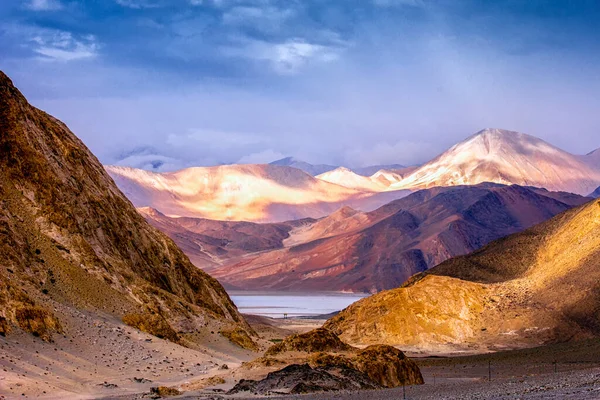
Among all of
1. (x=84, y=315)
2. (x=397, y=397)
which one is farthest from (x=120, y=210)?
(x=397, y=397)

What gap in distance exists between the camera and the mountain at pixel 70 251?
48219 mm

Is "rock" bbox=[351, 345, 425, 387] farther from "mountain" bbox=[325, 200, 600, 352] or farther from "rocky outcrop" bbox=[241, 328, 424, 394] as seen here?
"mountain" bbox=[325, 200, 600, 352]

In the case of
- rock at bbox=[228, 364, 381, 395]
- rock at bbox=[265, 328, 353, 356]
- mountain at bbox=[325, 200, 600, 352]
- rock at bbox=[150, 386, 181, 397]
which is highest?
mountain at bbox=[325, 200, 600, 352]

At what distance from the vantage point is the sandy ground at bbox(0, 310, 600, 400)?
35.7 m

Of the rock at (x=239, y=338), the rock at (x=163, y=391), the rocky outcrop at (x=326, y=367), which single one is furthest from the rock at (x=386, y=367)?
the rock at (x=239, y=338)

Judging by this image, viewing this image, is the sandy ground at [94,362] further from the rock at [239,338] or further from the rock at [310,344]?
the rock at [239,338]

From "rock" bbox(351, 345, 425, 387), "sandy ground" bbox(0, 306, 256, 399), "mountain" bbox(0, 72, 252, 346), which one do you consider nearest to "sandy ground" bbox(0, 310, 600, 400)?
"sandy ground" bbox(0, 306, 256, 399)

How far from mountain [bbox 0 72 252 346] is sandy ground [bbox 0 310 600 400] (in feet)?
3.81

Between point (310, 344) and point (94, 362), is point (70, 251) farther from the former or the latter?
point (310, 344)

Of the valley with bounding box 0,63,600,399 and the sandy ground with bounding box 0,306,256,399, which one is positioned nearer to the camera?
the sandy ground with bounding box 0,306,256,399

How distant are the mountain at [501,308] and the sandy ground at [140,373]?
27.9 metres

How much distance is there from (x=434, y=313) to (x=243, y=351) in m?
37.4

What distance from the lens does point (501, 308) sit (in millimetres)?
93562

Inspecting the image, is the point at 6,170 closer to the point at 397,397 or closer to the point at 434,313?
the point at 397,397
